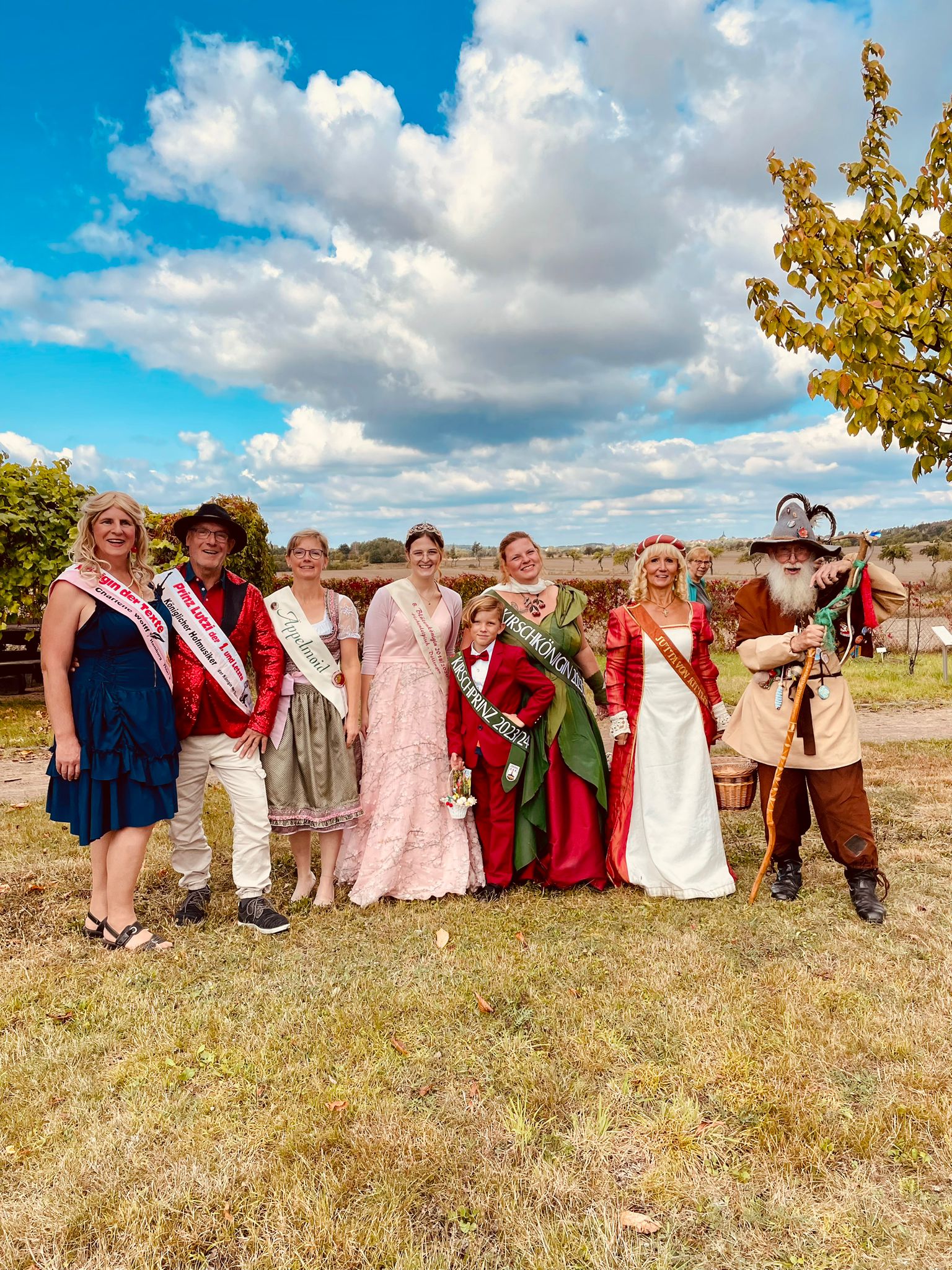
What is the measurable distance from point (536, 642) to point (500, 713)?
0.45 m

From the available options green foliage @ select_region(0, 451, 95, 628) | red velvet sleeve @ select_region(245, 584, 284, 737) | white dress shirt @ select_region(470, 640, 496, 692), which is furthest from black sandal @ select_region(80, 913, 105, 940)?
green foliage @ select_region(0, 451, 95, 628)

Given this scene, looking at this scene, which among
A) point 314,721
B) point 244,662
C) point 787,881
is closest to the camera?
point 244,662

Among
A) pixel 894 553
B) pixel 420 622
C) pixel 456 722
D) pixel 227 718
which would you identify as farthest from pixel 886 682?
pixel 227 718

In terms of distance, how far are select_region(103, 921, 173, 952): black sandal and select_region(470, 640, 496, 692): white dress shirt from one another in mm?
2029

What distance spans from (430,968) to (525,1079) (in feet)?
3.01

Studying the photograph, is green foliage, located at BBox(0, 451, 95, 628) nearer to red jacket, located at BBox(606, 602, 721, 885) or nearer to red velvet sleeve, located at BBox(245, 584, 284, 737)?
red velvet sleeve, located at BBox(245, 584, 284, 737)

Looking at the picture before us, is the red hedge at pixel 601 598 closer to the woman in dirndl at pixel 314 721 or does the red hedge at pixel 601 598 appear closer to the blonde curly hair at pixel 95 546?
the woman in dirndl at pixel 314 721

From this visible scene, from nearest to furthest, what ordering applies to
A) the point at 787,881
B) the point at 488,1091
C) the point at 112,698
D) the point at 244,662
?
the point at 488,1091 → the point at 112,698 → the point at 244,662 → the point at 787,881

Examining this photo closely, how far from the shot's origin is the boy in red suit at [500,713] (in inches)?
174

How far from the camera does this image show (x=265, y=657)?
13.6 ft

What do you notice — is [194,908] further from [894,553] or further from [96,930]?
[894,553]

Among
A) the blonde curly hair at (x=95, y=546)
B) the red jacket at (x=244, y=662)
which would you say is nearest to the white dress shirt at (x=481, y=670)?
the red jacket at (x=244, y=662)

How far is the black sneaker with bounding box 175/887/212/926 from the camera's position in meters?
4.16

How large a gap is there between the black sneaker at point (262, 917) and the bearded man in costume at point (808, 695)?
262 centimetres
